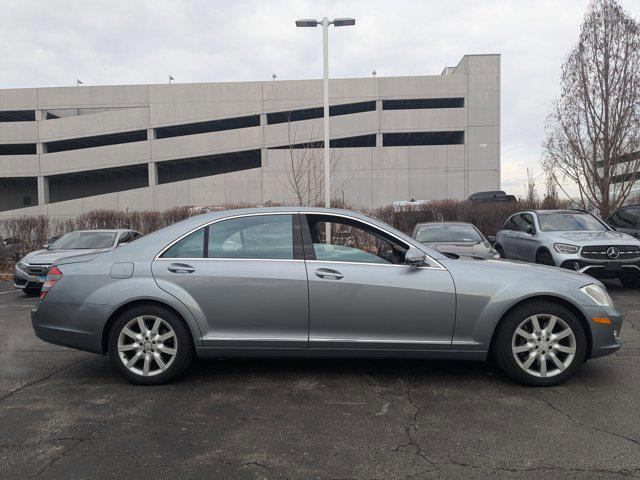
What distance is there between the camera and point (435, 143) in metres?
43.2

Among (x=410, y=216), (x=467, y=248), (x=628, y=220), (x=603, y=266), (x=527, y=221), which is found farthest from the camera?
(x=410, y=216)

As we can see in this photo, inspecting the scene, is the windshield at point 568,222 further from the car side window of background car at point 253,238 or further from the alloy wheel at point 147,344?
the alloy wheel at point 147,344

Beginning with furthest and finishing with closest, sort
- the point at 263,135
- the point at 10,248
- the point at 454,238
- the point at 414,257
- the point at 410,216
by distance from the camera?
the point at 263,135, the point at 410,216, the point at 10,248, the point at 454,238, the point at 414,257

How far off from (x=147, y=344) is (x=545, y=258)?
7.65 meters

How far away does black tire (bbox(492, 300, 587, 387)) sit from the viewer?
13.6ft

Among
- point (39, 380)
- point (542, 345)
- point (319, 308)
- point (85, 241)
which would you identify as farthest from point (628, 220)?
point (85, 241)

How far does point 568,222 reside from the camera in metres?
9.92

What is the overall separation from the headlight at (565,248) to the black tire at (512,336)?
5121 mm

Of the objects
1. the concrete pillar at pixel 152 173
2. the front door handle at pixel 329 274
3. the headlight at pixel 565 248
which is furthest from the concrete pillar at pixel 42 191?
the front door handle at pixel 329 274

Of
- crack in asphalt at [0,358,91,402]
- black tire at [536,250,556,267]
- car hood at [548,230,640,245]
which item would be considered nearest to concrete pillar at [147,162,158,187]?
black tire at [536,250,556,267]

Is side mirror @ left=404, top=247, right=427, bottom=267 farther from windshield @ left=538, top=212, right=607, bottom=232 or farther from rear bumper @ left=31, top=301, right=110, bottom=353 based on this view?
windshield @ left=538, top=212, right=607, bottom=232

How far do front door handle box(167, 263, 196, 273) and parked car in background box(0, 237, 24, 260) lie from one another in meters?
14.9

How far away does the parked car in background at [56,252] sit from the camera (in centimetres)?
996

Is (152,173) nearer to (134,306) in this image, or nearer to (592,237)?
(592,237)
